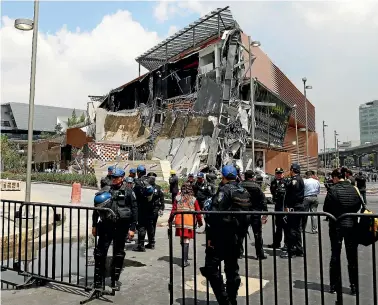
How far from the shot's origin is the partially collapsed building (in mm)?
32594

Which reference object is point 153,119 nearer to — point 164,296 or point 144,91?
point 144,91

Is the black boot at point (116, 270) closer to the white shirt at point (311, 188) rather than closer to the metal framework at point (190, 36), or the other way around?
the white shirt at point (311, 188)

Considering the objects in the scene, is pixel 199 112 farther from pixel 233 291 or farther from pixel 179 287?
pixel 233 291

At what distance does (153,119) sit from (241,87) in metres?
10.4

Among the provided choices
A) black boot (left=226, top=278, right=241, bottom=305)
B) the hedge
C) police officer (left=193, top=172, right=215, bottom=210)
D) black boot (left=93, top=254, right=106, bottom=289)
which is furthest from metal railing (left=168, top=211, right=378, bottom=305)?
the hedge

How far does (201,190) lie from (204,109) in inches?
907

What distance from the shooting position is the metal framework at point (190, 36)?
120ft

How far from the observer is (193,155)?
31.9 m

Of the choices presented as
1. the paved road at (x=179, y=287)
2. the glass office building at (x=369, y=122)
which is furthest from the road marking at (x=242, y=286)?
the glass office building at (x=369, y=122)

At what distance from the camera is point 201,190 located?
10258 mm

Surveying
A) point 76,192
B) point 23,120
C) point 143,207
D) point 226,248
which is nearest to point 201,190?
point 143,207

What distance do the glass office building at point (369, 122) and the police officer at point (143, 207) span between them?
4762 inches

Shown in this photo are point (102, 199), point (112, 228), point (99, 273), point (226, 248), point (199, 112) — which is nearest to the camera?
point (226, 248)

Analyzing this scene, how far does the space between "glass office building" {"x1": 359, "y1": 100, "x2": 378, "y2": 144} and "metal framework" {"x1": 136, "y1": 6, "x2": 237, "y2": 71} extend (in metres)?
90.6
